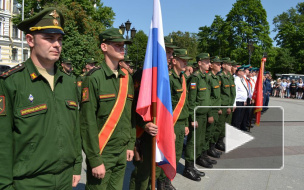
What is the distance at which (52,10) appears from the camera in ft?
7.44

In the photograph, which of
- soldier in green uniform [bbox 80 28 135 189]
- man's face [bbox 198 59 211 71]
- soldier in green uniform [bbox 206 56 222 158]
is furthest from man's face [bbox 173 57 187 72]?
soldier in green uniform [bbox 206 56 222 158]

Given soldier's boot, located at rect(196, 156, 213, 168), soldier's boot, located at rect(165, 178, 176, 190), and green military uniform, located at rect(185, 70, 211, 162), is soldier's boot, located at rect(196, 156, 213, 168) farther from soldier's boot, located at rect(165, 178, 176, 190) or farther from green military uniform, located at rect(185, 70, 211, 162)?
soldier's boot, located at rect(165, 178, 176, 190)

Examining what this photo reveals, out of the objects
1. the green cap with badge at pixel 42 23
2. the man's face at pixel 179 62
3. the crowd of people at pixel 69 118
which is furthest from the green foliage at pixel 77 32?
the green cap with badge at pixel 42 23

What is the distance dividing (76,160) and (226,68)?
677 centimetres

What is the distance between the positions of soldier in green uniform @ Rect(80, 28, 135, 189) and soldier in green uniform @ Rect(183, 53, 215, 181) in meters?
2.60

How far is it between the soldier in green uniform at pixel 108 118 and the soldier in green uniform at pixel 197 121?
260 centimetres

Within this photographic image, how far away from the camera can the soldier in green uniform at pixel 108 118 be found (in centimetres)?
276

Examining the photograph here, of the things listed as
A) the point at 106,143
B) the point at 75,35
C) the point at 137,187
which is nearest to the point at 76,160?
the point at 106,143

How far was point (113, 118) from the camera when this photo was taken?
2.95m

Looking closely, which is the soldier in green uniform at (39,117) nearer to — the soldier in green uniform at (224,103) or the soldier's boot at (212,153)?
the soldier's boot at (212,153)

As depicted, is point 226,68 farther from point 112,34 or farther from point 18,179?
point 18,179

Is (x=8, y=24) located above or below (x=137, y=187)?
above

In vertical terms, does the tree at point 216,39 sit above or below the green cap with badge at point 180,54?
above

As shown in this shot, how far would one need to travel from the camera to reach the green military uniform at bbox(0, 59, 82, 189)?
6.32 ft
